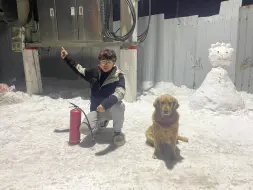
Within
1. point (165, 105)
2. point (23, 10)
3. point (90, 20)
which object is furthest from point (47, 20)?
point (165, 105)

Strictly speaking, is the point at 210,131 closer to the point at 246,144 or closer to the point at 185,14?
the point at 246,144

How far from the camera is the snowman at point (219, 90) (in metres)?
3.47

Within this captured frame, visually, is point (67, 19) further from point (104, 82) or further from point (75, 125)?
point (75, 125)

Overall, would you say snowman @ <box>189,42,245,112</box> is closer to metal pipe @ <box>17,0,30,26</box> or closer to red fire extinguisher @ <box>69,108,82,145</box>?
red fire extinguisher @ <box>69,108,82,145</box>

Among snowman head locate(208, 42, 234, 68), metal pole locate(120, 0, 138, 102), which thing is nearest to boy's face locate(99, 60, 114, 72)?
metal pole locate(120, 0, 138, 102)

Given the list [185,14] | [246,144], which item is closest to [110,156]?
[246,144]

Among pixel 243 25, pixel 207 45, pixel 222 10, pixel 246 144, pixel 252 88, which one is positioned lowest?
pixel 246 144

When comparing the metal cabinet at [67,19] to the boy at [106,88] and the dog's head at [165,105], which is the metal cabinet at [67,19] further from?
the dog's head at [165,105]

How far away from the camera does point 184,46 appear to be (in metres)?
4.83

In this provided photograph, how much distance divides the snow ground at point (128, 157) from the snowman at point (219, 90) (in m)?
0.12

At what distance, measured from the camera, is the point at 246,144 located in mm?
2641

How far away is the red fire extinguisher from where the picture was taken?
2559mm

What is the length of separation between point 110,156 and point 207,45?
121 inches

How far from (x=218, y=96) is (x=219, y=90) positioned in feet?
0.31
